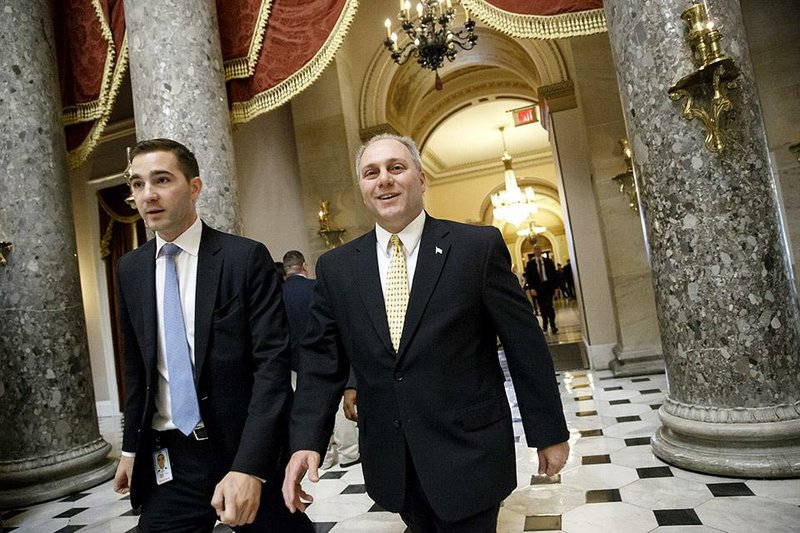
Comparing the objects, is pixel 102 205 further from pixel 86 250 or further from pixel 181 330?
pixel 181 330

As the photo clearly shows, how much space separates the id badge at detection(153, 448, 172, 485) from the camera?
1748mm

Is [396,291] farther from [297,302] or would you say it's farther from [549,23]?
[549,23]

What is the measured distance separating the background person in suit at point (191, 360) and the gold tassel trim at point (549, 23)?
3.21m

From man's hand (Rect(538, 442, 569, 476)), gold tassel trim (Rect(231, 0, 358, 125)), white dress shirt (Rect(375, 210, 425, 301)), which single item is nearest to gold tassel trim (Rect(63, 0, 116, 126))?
gold tassel trim (Rect(231, 0, 358, 125))

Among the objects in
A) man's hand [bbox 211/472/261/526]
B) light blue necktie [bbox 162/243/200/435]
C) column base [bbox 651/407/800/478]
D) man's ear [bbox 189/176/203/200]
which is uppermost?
man's ear [bbox 189/176/203/200]

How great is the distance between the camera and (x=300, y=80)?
15.3ft

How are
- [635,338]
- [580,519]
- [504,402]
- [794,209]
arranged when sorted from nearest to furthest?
[504,402] → [580,519] → [794,209] → [635,338]

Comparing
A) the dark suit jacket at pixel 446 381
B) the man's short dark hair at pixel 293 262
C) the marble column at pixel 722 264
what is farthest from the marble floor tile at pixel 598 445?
the dark suit jacket at pixel 446 381

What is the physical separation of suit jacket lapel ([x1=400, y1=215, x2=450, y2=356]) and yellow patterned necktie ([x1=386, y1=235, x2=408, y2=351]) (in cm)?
5

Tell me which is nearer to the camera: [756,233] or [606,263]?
[756,233]

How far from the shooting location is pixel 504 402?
1655 millimetres

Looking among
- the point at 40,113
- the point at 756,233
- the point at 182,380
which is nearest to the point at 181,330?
the point at 182,380

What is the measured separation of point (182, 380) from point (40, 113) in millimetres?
4344

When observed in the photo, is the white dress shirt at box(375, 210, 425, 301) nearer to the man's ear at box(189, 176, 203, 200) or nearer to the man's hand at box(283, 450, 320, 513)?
the man's hand at box(283, 450, 320, 513)
